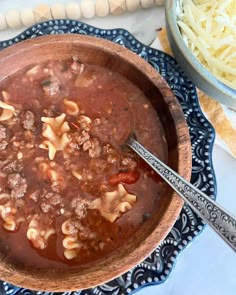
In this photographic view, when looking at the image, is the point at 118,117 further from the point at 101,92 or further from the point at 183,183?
the point at 183,183

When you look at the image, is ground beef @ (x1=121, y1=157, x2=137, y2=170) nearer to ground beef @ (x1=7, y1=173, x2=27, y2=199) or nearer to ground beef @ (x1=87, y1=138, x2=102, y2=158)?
ground beef @ (x1=87, y1=138, x2=102, y2=158)

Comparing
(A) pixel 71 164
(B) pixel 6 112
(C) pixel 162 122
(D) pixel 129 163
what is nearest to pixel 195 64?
(C) pixel 162 122

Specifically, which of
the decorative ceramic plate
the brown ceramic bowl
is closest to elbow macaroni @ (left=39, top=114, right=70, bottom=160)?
the brown ceramic bowl

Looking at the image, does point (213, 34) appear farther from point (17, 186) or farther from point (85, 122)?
point (17, 186)

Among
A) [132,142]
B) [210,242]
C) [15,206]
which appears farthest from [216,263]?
[15,206]

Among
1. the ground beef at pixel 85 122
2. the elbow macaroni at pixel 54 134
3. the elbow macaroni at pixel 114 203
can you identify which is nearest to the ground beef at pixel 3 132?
the elbow macaroni at pixel 54 134

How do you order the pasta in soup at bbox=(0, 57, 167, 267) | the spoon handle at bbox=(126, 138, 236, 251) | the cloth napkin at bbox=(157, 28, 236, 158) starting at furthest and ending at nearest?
the cloth napkin at bbox=(157, 28, 236, 158) < the pasta in soup at bbox=(0, 57, 167, 267) < the spoon handle at bbox=(126, 138, 236, 251)

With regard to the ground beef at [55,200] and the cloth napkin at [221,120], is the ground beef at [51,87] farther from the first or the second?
the cloth napkin at [221,120]
